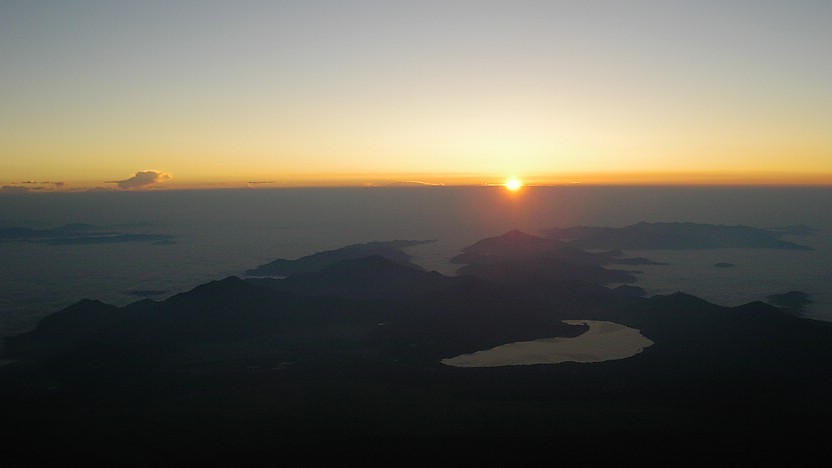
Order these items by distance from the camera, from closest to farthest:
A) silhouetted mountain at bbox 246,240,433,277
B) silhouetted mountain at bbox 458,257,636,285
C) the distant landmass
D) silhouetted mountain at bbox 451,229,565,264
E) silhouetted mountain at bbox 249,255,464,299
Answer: silhouetted mountain at bbox 249,255,464,299 < silhouetted mountain at bbox 458,257,636,285 < silhouetted mountain at bbox 246,240,433,277 < silhouetted mountain at bbox 451,229,565,264 < the distant landmass

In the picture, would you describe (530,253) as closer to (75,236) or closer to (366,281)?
(366,281)

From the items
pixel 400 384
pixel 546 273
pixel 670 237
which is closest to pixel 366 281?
pixel 546 273

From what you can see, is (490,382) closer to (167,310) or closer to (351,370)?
(351,370)

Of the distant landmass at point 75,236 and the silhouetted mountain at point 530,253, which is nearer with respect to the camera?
the silhouetted mountain at point 530,253

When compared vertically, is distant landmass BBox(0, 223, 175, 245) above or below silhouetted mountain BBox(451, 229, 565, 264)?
below

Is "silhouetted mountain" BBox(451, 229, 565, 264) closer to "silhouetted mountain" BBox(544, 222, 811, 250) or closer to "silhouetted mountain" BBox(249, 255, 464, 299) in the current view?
"silhouetted mountain" BBox(544, 222, 811, 250)

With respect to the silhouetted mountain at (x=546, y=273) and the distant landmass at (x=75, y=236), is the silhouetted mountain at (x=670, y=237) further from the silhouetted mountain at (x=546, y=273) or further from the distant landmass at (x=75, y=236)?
the distant landmass at (x=75, y=236)

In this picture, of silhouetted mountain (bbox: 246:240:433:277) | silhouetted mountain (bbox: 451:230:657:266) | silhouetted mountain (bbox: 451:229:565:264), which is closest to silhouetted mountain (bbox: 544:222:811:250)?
silhouetted mountain (bbox: 451:230:657:266)

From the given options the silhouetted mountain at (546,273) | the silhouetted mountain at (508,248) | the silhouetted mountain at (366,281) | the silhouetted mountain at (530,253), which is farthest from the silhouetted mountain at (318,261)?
the silhouetted mountain at (366,281)
